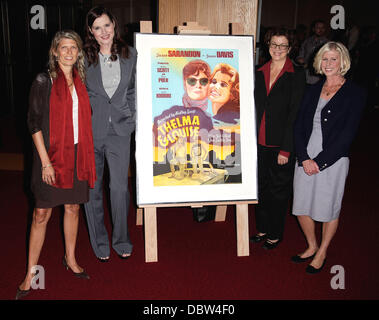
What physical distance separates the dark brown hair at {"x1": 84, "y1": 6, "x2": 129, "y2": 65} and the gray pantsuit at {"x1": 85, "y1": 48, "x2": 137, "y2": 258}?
46 millimetres

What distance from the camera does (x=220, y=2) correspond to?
314cm

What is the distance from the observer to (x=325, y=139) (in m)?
2.39

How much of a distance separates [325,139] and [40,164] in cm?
172

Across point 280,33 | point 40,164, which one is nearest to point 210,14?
point 280,33

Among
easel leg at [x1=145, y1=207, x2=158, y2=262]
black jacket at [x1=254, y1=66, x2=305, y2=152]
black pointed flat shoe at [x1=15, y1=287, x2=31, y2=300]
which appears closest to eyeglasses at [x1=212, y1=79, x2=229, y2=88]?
black jacket at [x1=254, y1=66, x2=305, y2=152]

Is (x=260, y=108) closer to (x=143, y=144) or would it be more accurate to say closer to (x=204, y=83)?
(x=204, y=83)

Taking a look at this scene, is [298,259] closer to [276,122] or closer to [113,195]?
[276,122]

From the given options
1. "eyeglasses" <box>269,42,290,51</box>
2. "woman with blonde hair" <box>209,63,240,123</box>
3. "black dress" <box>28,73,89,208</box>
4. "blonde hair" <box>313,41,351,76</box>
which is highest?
"eyeglasses" <box>269,42,290,51</box>

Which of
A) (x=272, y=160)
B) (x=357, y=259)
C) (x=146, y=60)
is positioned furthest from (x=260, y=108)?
(x=357, y=259)

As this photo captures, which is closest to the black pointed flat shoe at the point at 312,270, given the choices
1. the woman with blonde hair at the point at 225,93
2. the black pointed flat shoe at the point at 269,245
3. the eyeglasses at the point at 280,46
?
the black pointed flat shoe at the point at 269,245

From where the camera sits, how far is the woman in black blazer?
8.31 feet

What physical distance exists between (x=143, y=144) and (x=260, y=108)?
851 mm

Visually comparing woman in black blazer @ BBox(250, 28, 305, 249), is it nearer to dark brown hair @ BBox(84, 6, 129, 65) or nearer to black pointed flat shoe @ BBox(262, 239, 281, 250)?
black pointed flat shoe @ BBox(262, 239, 281, 250)
